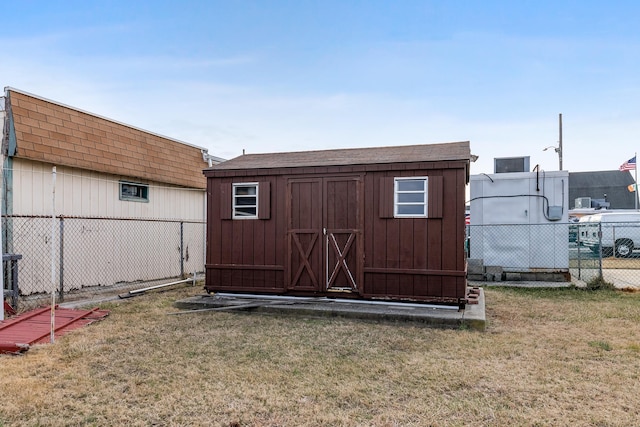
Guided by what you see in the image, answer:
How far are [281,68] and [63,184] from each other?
6433mm

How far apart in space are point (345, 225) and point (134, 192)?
18.8 feet

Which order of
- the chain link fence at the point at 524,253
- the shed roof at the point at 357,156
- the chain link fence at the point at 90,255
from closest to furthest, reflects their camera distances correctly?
1. the shed roof at the point at 357,156
2. the chain link fence at the point at 90,255
3. the chain link fence at the point at 524,253

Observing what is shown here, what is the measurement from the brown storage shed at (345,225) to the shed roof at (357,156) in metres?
0.02

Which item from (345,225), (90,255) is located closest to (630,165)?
(345,225)

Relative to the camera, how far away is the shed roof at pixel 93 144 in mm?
7172

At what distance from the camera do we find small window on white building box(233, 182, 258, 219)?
23.8ft

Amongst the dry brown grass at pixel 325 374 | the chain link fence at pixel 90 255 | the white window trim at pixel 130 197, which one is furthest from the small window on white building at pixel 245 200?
the white window trim at pixel 130 197

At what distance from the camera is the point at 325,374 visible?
152 inches

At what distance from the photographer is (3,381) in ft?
11.9

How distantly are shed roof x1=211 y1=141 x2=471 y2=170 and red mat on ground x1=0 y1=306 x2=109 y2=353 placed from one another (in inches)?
124

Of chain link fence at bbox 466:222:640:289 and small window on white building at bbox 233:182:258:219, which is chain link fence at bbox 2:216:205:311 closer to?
small window on white building at bbox 233:182:258:219

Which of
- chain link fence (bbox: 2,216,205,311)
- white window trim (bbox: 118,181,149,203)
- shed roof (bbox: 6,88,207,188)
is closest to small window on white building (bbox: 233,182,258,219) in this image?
chain link fence (bbox: 2,216,205,311)

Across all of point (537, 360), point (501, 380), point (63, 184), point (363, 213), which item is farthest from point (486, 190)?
point (63, 184)

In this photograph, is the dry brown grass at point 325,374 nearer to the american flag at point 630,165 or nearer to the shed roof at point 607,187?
the american flag at point 630,165
